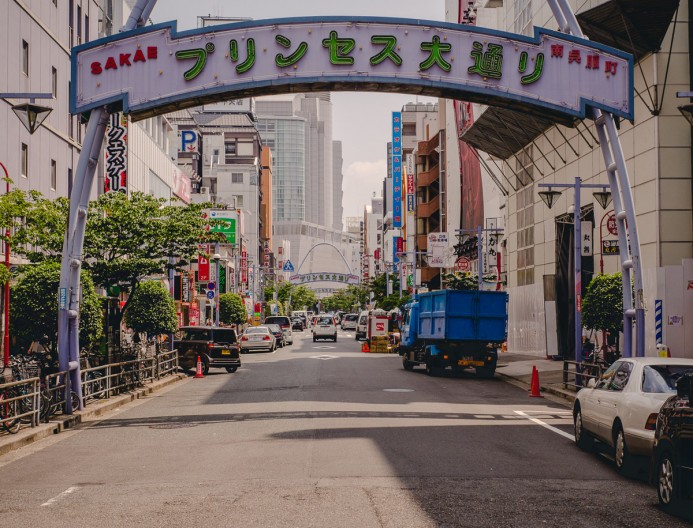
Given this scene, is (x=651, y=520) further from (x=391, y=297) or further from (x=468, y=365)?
(x=391, y=297)

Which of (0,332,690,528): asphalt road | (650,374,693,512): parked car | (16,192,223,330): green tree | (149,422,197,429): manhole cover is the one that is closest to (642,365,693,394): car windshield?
(0,332,690,528): asphalt road

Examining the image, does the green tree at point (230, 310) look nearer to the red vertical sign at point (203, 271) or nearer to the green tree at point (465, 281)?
the red vertical sign at point (203, 271)

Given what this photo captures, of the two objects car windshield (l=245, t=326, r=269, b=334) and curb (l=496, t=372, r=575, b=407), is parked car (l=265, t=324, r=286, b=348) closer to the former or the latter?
car windshield (l=245, t=326, r=269, b=334)

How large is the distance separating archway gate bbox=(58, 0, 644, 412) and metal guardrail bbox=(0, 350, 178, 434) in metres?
0.88

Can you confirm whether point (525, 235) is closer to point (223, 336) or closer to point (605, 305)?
point (223, 336)

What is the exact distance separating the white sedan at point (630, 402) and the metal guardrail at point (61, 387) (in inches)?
390

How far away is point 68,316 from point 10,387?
3810mm

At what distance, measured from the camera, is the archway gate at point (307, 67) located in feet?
64.6

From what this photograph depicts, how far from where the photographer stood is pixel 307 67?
19.8m

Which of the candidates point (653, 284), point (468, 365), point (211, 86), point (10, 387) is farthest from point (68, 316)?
point (653, 284)

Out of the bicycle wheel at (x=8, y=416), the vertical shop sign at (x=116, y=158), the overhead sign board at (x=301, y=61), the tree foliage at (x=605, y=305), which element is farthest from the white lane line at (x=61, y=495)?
the vertical shop sign at (x=116, y=158)

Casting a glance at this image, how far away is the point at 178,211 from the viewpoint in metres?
28.4

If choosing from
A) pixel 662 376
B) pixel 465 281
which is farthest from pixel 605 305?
pixel 465 281

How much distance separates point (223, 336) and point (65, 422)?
60.8 ft
